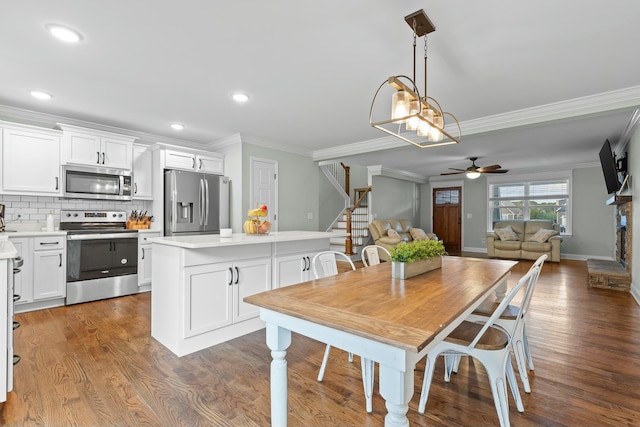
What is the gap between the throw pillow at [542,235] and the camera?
24.3ft

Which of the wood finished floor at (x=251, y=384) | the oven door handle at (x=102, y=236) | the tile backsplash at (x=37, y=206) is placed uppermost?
the tile backsplash at (x=37, y=206)

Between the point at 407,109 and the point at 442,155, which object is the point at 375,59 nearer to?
the point at 407,109

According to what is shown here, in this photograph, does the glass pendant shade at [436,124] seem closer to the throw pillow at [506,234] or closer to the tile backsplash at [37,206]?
the tile backsplash at [37,206]

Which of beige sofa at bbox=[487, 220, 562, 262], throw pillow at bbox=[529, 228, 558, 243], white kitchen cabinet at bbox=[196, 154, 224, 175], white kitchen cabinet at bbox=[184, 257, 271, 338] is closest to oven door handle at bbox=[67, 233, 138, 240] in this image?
white kitchen cabinet at bbox=[196, 154, 224, 175]

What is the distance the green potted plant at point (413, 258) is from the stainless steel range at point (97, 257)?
3801mm

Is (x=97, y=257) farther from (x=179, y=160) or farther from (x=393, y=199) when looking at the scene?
(x=393, y=199)

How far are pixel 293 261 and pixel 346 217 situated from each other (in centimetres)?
431

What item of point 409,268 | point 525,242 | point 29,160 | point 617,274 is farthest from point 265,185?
point 525,242

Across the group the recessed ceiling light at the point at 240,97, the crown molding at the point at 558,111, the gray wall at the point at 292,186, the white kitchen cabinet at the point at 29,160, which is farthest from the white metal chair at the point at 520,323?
the white kitchen cabinet at the point at 29,160

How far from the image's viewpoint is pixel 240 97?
340 cm

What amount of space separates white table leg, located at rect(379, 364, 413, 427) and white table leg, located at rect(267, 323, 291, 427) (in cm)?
53

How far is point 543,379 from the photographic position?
84.4 inches

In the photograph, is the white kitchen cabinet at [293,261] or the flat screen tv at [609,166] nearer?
the white kitchen cabinet at [293,261]

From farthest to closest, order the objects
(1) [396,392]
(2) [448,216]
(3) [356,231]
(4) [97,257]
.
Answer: (2) [448,216]
(3) [356,231]
(4) [97,257]
(1) [396,392]
